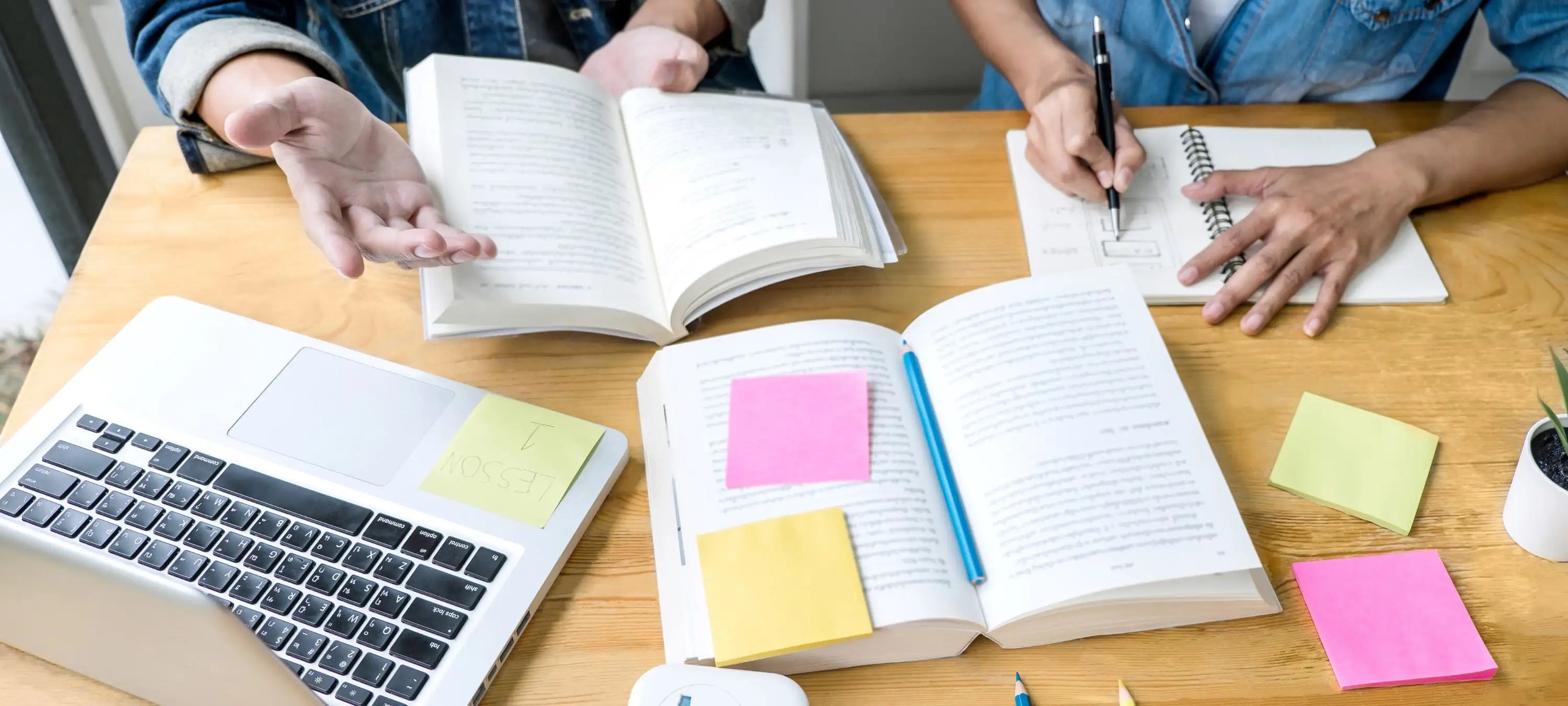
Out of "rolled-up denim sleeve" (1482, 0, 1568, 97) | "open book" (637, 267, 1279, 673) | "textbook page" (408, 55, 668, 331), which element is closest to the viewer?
"open book" (637, 267, 1279, 673)

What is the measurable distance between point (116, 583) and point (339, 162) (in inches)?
17.1

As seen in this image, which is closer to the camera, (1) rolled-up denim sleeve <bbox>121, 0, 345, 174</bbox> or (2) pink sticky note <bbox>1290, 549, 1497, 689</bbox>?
(2) pink sticky note <bbox>1290, 549, 1497, 689</bbox>

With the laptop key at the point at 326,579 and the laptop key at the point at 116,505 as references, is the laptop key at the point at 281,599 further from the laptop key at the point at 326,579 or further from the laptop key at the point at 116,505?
the laptop key at the point at 116,505

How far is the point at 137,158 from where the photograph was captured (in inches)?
35.9

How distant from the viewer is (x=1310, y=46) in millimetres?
1036

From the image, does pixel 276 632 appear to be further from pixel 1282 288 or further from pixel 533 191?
pixel 1282 288

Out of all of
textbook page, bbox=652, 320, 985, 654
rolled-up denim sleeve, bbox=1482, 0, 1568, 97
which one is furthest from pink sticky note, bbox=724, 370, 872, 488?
rolled-up denim sleeve, bbox=1482, 0, 1568, 97

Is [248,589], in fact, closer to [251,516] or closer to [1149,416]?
[251,516]

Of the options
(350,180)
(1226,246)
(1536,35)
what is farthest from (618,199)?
(1536,35)

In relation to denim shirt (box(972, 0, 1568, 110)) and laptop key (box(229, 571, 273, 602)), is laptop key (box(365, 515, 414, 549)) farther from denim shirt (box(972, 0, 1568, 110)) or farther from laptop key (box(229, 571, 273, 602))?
denim shirt (box(972, 0, 1568, 110))

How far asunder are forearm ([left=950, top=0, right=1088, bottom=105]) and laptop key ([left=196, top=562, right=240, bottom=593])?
0.81 m

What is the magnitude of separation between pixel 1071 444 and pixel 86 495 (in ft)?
2.13

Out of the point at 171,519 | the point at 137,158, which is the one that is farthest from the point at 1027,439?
the point at 137,158

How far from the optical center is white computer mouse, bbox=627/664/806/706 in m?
0.56
